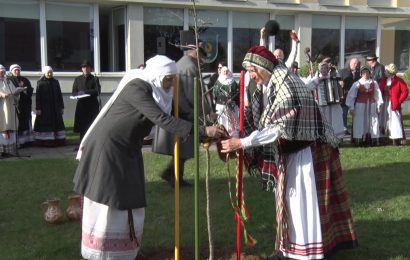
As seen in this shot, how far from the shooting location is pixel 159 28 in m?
19.3

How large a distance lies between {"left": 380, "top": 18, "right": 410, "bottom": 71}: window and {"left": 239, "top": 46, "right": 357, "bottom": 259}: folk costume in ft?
64.5

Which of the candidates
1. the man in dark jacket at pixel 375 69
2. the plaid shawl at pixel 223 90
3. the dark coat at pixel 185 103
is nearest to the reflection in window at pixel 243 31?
the man in dark jacket at pixel 375 69

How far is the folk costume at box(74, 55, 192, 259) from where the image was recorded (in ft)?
A: 13.0

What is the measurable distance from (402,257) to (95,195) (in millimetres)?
2810

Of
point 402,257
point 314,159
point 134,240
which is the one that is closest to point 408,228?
point 402,257

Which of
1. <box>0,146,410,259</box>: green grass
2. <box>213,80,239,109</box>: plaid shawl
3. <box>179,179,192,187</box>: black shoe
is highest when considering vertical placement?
<box>213,80,239,109</box>: plaid shawl

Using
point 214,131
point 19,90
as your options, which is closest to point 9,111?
point 19,90

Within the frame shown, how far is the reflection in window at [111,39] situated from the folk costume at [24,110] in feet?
22.6

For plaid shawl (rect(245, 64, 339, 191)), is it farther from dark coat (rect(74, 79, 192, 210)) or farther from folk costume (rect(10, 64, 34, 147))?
folk costume (rect(10, 64, 34, 147))

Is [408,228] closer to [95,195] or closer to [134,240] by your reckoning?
[134,240]

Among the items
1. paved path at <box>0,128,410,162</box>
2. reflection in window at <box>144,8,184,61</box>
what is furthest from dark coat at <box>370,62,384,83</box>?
reflection in window at <box>144,8,184,61</box>

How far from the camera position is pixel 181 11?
63.7 ft

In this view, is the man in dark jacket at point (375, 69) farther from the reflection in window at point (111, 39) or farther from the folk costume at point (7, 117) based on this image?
the reflection in window at point (111, 39)

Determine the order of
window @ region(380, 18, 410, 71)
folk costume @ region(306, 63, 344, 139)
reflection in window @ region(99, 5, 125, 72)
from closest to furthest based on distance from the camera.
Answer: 1. folk costume @ region(306, 63, 344, 139)
2. reflection in window @ region(99, 5, 125, 72)
3. window @ region(380, 18, 410, 71)
